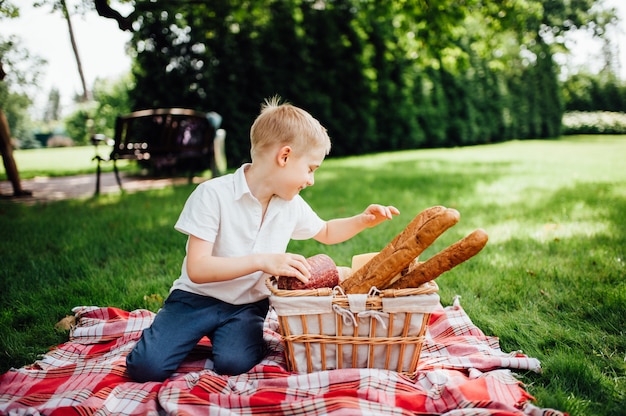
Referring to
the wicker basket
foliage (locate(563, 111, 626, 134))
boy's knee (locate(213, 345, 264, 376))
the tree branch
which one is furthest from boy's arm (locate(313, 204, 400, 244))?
foliage (locate(563, 111, 626, 134))

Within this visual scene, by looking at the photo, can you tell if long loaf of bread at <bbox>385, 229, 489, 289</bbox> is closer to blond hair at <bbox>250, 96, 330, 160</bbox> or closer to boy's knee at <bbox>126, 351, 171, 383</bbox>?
blond hair at <bbox>250, 96, 330, 160</bbox>

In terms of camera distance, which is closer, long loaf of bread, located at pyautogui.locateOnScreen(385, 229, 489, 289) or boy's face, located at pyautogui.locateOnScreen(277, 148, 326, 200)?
long loaf of bread, located at pyautogui.locateOnScreen(385, 229, 489, 289)

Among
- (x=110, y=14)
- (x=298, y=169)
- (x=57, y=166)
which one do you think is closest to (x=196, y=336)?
(x=298, y=169)

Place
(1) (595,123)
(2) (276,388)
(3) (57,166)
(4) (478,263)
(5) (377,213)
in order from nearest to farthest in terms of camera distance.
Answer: (2) (276,388), (5) (377,213), (4) (478,263), (3) (57,166), (1) (595,123)

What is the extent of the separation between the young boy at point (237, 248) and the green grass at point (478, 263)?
69 centimetres

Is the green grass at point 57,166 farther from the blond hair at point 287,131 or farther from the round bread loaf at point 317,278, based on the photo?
the round bread loaf at point 317,278

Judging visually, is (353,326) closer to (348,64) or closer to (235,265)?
(235,265)

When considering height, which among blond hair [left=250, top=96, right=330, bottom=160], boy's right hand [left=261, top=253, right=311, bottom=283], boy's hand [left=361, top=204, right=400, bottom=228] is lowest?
boy's right hand [left=261, top=253, right=311, bottom=283]

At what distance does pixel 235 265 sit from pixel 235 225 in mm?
259

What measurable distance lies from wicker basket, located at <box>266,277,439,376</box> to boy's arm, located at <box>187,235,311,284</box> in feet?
0.27

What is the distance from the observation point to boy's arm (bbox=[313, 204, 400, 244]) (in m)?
2.19

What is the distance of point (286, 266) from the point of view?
1.75 metres

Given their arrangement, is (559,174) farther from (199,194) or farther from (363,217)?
(199,194)

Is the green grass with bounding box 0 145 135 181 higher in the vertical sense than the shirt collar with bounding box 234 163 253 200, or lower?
higher
